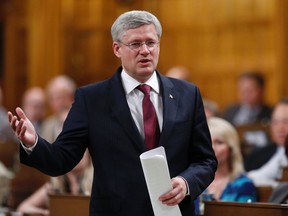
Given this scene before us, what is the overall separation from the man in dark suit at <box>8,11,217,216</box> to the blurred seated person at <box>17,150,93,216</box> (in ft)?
7.46

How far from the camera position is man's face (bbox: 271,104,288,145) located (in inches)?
258

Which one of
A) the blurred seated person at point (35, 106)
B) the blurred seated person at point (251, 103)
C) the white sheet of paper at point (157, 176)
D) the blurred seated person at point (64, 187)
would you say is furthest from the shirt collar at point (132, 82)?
the blurred seated person at point (35, 106)

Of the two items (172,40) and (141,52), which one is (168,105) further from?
(172,40)

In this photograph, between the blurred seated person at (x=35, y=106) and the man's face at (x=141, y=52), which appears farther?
the blurred seated person at (x=35, y=106)

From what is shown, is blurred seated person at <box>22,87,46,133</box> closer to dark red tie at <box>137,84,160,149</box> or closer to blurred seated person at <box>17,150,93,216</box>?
blurred seated person at <box>17,150,93,216</box>

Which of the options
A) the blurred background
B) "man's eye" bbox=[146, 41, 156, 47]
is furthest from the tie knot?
the blurred background

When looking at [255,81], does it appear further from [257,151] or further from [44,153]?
[44,153]

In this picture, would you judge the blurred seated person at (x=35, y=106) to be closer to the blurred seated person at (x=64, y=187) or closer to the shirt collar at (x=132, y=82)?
the blurred seated person at (x=64, y=187)

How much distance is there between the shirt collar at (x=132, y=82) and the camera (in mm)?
3332

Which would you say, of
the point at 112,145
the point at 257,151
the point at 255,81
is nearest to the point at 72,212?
the point at 112,145

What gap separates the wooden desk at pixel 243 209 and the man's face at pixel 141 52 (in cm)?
88

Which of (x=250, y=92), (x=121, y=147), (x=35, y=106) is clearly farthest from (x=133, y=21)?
(x=35, y=106)

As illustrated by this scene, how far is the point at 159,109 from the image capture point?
3330 mm

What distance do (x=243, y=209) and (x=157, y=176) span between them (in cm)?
85
